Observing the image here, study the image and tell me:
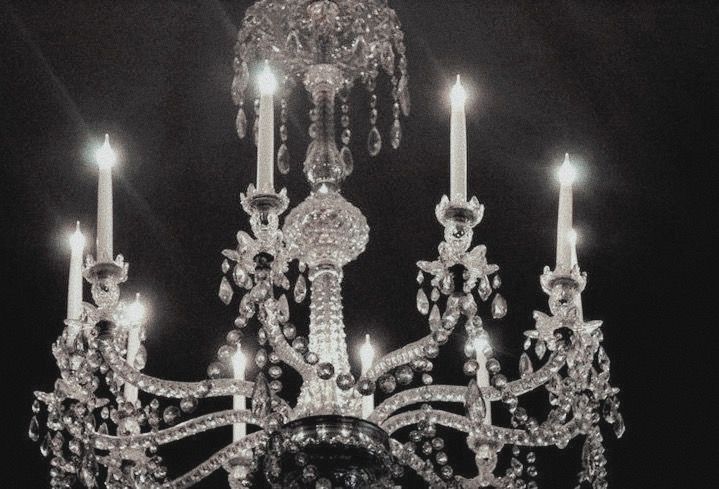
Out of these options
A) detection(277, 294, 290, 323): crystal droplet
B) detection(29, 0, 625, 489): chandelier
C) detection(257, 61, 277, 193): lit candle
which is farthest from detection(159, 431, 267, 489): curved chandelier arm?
detection(257, 61, 277, 193): lit candle

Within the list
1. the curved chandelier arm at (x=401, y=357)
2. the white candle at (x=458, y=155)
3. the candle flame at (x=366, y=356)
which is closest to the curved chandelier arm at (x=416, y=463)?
the curved chandelier arm at (x=401, y=357)

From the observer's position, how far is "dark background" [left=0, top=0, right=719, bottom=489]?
462cm

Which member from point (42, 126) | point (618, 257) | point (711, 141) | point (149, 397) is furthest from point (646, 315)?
point (42, 126)

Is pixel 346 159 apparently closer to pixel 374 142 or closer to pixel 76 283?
pixel 374 142

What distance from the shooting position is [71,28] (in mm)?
4559

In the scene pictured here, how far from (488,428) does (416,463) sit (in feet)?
0.89

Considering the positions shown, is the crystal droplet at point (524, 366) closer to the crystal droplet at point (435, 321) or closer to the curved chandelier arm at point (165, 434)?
the crystal droplet at point (435, 321)

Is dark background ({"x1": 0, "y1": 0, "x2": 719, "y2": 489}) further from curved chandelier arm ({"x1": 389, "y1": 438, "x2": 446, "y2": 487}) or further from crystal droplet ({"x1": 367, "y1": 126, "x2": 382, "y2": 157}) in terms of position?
curved chandelier arm ({"x1": 389, "y1": 438, "x2": 446, "y2": 487})

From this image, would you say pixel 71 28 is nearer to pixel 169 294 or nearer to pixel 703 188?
pixel 169 294

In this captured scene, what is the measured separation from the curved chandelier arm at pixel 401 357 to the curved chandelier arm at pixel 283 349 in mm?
152

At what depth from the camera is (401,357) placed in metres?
3.45

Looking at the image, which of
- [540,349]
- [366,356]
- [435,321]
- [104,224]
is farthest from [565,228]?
[104,224]

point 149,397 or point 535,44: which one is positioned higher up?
point 535,44

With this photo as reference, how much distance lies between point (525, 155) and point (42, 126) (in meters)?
1.47
